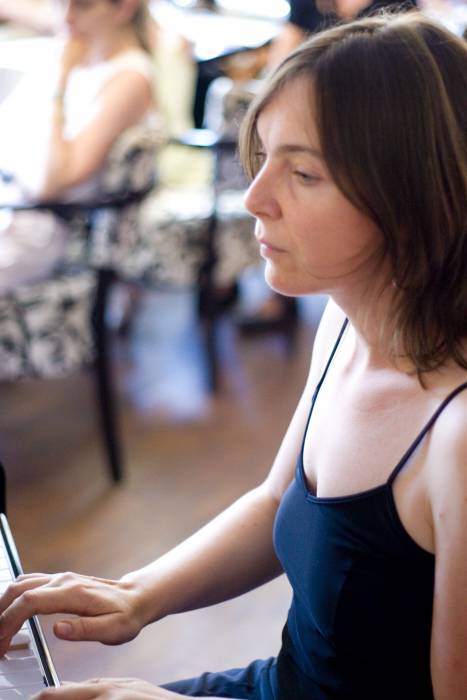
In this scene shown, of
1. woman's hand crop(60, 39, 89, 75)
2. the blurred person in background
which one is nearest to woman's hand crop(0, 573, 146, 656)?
→ woman's hand crop(60, 39, 89, 75)

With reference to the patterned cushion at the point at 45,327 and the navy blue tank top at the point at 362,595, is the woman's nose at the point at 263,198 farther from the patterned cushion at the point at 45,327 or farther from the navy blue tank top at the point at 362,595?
the patterned cushion at the point at 45,327

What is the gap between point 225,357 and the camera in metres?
3.76

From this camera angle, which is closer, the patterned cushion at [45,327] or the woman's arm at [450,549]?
the woman's arm at [450,549]

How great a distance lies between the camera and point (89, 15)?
9.18ft

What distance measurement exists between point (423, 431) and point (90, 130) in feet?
6.72

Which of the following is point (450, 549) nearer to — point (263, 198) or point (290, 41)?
point (263, 198)

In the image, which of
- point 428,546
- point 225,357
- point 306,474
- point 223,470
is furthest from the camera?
point 225,357

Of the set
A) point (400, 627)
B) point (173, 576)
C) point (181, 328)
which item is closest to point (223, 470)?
point (181, 328)

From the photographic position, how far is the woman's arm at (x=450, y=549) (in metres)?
0.79

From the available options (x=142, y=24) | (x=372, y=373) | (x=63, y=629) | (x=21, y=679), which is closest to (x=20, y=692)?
(x=21, y=679)

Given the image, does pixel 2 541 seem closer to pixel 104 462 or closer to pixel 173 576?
pixel 173 576

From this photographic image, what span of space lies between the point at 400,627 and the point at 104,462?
2099mm

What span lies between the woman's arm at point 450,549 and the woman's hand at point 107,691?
0.24 meters

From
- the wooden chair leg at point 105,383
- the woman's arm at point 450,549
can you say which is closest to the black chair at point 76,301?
the wooden chair leg at point 105,383
